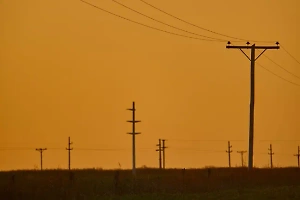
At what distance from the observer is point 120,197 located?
49719 millimetres

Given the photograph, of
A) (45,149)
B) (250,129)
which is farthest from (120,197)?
(45,149)

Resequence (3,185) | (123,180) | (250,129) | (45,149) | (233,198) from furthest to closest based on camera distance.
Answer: (45,149), (250,129), (123,180), (3,185), (233,198)

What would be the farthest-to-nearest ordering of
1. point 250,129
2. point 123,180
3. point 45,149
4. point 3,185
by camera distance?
1. point 45,149
2. point 250,129
3. point 123,180
4. point 3,185

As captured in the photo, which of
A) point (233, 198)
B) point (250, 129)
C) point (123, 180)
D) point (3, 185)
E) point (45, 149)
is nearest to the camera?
point (233, 198)

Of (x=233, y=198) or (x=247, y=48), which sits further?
(x=247, y=48)

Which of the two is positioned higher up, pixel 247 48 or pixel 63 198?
pixel 247 48

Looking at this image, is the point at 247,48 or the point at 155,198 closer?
the point at 155,198

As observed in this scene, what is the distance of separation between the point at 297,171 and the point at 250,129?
4079 millimetres

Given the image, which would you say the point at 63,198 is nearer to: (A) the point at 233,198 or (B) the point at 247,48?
(A) the point at 233,198

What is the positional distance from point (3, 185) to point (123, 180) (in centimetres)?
749

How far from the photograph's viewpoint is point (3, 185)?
55.2 m

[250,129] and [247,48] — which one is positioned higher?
[247,48]

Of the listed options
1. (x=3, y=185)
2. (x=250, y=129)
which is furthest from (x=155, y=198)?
(x=250, y=129)

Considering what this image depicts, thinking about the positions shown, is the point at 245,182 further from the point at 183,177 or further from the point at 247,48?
the point at 247,48
